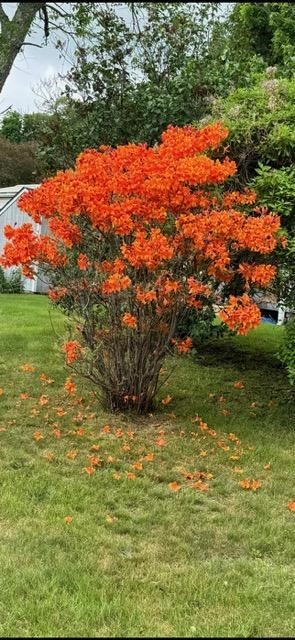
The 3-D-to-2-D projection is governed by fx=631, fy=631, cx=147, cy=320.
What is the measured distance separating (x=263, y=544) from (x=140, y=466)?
3.91ft

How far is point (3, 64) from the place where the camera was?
19.5 feet

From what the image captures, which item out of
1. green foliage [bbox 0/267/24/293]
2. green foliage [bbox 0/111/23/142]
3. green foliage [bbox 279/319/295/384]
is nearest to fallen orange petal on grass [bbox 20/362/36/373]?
green foliage [bbox 279/319/295/384]

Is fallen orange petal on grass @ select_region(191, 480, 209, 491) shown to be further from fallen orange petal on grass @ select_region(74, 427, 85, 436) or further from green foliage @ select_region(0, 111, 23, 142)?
green foliage @ select_region(0, 111, 23, 142)

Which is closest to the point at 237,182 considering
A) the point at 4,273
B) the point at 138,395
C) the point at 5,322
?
the point at 138,395

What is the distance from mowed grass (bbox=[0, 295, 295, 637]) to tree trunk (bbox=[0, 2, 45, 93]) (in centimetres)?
309

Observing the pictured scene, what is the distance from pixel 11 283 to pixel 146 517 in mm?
13681

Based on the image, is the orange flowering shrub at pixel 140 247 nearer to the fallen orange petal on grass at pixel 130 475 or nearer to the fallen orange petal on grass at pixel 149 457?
the fallen orange petal on grass at pixel 149 457

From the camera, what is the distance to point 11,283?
1659 centimetres

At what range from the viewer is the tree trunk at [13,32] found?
5.74 metres

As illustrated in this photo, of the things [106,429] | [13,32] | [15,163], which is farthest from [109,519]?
[15,163]

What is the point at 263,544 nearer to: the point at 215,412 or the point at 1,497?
the point at 1,497

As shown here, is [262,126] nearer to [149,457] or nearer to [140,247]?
[140,247]

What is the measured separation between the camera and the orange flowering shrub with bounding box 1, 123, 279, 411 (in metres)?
4.56

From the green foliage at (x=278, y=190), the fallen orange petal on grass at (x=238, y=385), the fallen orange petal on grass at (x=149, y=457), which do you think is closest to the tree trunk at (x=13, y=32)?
the green foliage at (x=278, y=190)
